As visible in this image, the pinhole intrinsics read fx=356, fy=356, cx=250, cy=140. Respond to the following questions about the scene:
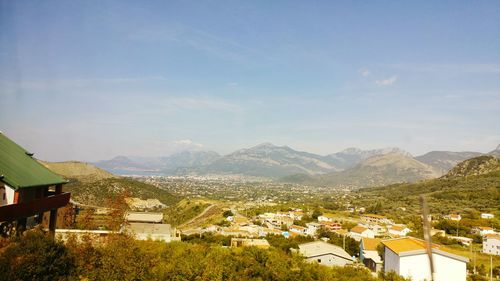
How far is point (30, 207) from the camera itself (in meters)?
15.4

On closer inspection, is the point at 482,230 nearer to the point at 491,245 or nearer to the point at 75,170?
the point at 491,245

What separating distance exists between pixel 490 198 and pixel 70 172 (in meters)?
158

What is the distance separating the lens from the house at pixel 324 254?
37.8 m

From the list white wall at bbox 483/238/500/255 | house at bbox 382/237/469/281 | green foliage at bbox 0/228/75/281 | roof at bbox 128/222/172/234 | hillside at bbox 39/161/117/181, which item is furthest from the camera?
hillside at bbox 39/161/117/181

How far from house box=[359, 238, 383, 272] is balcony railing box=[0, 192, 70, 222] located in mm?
32466

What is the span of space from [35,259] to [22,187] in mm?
3660

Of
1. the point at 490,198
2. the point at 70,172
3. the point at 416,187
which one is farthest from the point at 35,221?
the point at 416,187

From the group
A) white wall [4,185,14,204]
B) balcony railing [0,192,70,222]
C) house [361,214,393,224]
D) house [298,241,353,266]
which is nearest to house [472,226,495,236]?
house [361,214,393,224]

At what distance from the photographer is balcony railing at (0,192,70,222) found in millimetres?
13581

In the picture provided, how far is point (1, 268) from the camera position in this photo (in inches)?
416

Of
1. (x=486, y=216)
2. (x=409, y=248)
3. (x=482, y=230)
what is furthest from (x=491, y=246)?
(x=409, y=248)

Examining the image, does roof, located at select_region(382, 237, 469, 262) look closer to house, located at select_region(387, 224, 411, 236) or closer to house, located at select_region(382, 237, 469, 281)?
house, located at select_region(382, 237, 469, 281)

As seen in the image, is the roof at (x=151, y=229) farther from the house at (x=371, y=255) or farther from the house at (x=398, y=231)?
Answer: the house at (x=398, y=231)

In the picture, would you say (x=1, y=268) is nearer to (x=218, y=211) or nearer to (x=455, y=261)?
(x=455, y=261)
